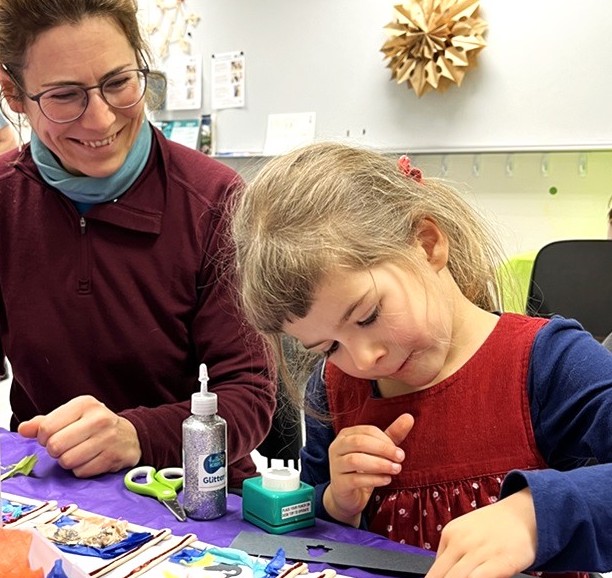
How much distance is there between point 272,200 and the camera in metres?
0.90

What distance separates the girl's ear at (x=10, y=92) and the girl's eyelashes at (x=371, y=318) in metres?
0.74

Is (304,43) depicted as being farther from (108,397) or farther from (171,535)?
(171,535)

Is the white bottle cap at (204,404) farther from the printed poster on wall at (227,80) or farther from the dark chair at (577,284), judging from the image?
the printed poster on wall at (227,80)

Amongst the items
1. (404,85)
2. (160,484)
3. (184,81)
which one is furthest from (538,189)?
(160,484)

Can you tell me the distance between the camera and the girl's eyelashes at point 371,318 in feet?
2.72

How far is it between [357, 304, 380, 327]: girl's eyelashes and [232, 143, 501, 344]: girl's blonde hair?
0.17ft

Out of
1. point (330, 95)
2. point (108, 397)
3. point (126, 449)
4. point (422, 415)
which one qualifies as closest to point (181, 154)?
point (108, 397)

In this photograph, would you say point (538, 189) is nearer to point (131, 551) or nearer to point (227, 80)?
point (227, 80)

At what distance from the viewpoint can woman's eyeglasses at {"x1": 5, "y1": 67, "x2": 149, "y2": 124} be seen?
116 centimetres

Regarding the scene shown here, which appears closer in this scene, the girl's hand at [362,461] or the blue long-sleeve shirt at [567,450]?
the blue long-sleeve shirt at [567,450]

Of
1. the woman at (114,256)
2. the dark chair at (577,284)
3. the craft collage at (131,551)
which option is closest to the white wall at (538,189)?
the dark chair at (577,284)

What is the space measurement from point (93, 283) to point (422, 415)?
60cm

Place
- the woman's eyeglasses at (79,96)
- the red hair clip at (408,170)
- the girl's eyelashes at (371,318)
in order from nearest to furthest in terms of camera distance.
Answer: the girl's eyelashes at (371,318) < the red hair clip at (408,170) < the woman's eyeglasses at (79,96)

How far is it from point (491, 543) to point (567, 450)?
241mm
